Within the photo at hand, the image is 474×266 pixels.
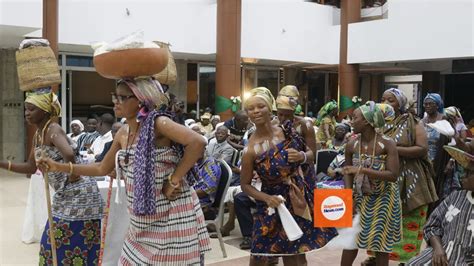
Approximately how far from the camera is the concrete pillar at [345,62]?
16344mm

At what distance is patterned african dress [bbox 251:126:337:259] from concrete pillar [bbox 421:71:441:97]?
1627 centimetres

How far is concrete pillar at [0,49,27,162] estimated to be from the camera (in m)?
13.0

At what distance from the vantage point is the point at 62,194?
11.9 feet

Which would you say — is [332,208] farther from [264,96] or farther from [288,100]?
[288,100]

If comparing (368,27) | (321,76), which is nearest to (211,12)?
(368,27)


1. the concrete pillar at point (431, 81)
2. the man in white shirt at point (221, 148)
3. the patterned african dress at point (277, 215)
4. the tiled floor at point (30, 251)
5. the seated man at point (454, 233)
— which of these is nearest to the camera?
the seated man at point (454, 233)

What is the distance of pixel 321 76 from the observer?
19547mm

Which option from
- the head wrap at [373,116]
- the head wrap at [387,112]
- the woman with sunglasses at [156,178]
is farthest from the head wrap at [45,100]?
the head wrap at [387,112]

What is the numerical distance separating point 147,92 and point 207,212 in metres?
3.09

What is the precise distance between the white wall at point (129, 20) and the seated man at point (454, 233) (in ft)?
31.8

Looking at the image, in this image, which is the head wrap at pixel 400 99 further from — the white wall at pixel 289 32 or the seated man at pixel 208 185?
Answer: the white wall at pixel 289 32

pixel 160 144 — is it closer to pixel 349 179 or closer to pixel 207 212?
pixel 349 179

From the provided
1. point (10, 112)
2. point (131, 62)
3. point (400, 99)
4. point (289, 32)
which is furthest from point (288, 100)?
point (289, 32)

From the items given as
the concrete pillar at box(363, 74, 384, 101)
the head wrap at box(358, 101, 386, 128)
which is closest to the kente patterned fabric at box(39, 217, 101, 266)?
the head wrap at box(358, 101, 386, 128)
